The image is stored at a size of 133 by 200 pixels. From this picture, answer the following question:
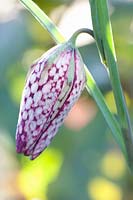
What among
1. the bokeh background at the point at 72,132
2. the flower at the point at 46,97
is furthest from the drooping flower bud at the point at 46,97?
the bokeh background at the point at 72,132

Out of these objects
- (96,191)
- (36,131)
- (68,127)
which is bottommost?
(96,191)

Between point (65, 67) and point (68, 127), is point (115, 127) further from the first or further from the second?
point (68, 127)

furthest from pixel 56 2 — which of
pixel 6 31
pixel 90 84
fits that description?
pixel 90 84

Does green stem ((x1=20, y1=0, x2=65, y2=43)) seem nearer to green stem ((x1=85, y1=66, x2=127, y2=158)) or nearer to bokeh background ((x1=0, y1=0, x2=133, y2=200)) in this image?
green stem ((x1=85, y1=66, x2=127, y2=158))

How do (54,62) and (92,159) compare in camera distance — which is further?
(92,159)

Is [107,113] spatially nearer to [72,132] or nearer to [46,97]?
[46,97]

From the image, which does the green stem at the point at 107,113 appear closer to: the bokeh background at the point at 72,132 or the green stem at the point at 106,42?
the green stem at the point at 106,42

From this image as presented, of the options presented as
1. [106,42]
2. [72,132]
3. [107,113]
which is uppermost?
[106,42]

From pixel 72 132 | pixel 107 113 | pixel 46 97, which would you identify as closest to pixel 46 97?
pixel 46 97
